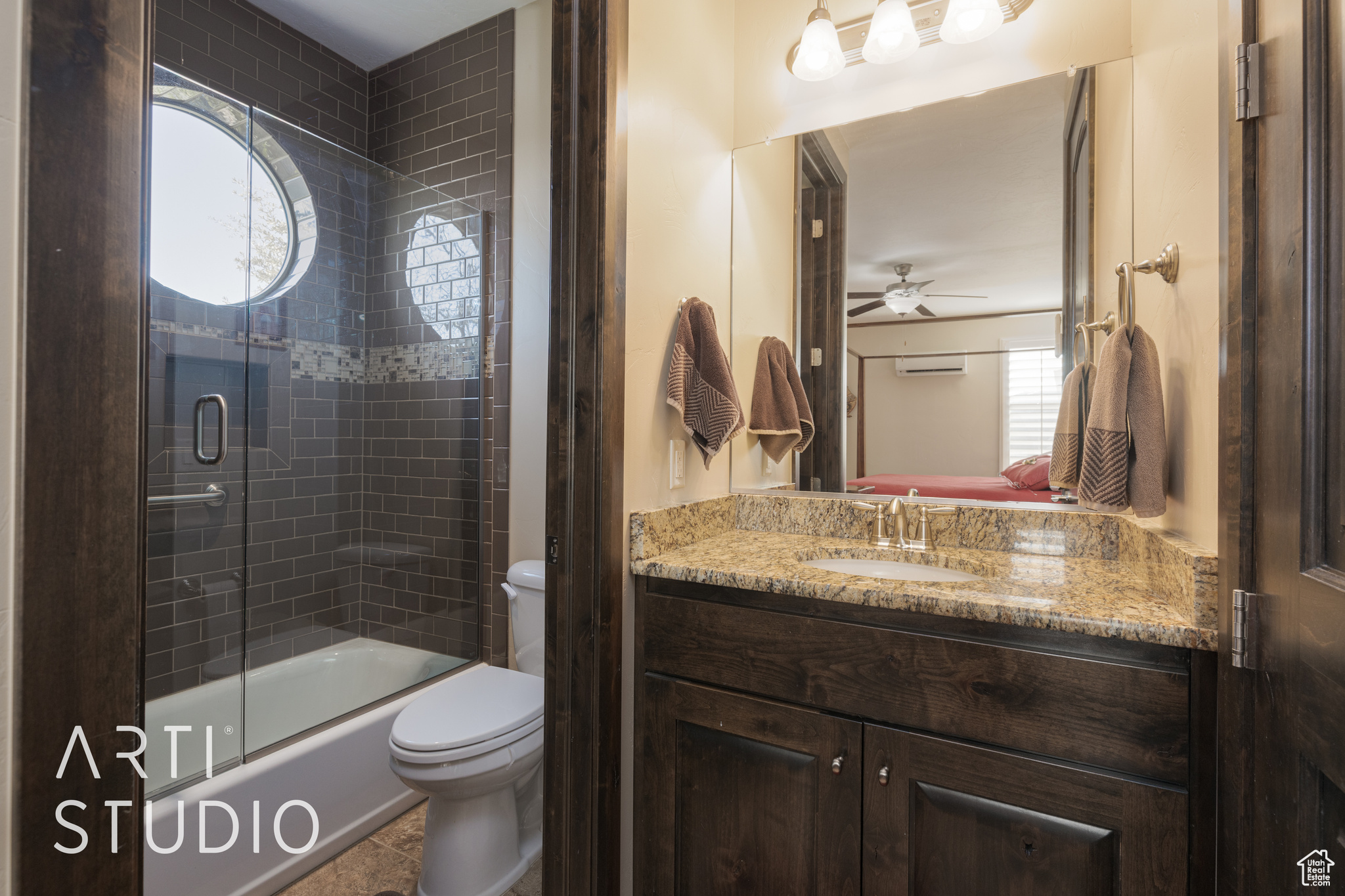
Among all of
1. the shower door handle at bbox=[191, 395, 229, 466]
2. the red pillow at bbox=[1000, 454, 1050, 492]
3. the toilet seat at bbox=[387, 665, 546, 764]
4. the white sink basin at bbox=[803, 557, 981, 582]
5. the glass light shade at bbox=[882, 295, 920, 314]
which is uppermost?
the glass light shade at bbox=[882, 295, 920, 314]

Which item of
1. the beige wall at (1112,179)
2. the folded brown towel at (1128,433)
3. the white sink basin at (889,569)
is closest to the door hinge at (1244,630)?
the folded brown towel at (1128,433)

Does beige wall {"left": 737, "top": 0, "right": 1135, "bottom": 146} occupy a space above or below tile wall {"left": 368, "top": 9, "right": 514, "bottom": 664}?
above

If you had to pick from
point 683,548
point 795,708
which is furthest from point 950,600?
point 683,548

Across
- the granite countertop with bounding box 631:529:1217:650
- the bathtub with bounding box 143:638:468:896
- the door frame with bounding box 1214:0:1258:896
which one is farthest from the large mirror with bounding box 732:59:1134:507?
the bathtub with bounding box 143:638:468:896

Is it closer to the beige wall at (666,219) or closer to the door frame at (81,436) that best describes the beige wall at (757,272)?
the beige wall at (666,219)

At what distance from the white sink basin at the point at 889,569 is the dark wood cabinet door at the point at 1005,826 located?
411mm

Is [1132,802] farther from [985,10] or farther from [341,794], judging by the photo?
[985,10]

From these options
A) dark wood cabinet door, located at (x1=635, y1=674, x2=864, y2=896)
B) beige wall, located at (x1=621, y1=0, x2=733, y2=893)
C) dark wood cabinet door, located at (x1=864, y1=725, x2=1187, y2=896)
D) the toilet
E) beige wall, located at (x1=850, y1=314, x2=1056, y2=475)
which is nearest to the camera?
dark wood cabinet door, located at (x1=864, y1=725, x2=1187, y2=896)

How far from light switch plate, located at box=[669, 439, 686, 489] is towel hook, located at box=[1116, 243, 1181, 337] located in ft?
3.24

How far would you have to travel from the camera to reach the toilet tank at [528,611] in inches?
52.4

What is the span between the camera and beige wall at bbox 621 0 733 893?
137 centimetres

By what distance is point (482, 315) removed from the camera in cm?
126

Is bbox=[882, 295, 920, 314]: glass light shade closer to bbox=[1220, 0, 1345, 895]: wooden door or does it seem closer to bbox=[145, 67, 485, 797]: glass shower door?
bbox=[1220, 0, 1345, 895]: wooden door

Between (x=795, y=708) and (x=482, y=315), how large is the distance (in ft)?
3.38
